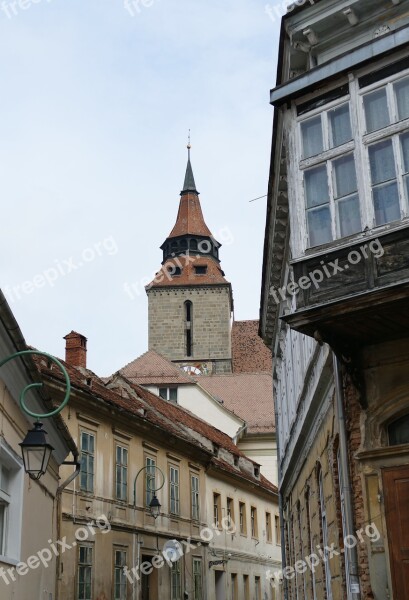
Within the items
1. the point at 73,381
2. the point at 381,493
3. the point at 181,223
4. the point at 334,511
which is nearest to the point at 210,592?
the point at 73,381

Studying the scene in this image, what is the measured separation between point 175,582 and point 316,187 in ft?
66.4

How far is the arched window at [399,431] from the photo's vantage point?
1073 cm

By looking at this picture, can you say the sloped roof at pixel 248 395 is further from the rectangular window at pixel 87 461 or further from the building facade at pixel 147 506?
the rectangular window at pixel 87 461

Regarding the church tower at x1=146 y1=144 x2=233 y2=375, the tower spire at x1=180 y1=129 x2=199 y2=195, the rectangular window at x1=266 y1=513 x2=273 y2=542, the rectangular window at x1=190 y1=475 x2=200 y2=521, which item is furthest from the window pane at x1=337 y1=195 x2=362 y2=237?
the tower spire at x1=180 y1=129 x2=199 y2=195

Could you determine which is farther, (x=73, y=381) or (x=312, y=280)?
(x=73, y=381)

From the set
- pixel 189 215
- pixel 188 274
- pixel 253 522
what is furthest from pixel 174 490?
pixel 189 215

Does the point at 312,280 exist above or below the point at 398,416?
above

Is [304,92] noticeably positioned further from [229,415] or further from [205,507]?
[229,415]

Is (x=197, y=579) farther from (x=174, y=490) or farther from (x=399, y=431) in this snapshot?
(x=399, y=431)

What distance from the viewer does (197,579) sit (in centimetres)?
2984

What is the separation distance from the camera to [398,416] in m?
10.8

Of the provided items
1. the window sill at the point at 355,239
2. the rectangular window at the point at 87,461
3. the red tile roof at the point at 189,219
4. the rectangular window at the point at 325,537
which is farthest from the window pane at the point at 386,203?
the red tile roof at the point at 189,219

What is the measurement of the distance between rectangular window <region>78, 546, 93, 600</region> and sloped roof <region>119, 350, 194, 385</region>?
24.7 meters

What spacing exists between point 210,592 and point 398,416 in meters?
22.2
